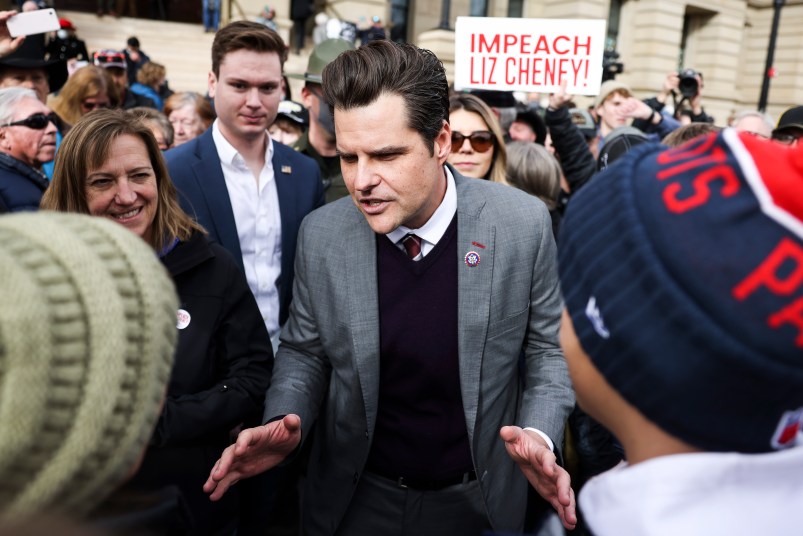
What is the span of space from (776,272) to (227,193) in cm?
264

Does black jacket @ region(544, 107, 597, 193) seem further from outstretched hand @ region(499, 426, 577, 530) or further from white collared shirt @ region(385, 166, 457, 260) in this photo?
outstretched hand @ region(499, 426, 577, 530)

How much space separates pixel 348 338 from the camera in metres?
2.11

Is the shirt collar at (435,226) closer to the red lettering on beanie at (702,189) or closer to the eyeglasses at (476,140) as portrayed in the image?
the red lettering on beanie at (702,189)

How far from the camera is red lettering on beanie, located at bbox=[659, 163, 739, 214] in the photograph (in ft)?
2.98

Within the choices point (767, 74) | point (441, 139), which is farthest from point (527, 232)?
point (767, 74)

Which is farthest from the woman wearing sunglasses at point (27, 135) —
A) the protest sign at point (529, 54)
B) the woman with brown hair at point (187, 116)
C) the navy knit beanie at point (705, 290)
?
the navy knit beanie at point (705, 290)

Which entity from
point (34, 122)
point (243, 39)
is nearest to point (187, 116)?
point (34, 122)

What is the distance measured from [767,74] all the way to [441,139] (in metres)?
16.6

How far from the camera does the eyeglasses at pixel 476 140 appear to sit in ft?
11.9

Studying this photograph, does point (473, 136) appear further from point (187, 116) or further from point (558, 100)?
point (187, 116)

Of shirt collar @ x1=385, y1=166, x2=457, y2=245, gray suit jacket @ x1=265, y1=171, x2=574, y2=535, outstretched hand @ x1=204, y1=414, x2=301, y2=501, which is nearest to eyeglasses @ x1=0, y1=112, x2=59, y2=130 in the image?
gray suit jacket @ x1=265, y1=171, x2=574, y2=535

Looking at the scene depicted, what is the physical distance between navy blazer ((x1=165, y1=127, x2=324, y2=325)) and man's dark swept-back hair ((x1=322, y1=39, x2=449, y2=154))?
3.56ft

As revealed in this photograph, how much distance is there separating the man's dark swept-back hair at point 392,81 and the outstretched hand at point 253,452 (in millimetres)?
1011

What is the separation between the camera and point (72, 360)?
2.78 ft
